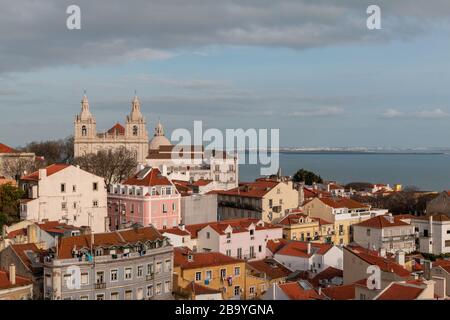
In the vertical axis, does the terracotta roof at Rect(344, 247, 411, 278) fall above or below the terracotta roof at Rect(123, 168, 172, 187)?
below

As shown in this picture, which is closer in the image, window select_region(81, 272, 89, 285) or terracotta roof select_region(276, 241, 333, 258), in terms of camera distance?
window select_region(81, 272, 89, 285)

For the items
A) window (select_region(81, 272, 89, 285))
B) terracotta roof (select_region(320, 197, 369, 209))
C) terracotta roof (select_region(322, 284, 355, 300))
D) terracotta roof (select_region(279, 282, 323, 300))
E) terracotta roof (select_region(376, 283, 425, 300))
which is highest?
terracotta roof (select_region(376, 283, 425, 300))

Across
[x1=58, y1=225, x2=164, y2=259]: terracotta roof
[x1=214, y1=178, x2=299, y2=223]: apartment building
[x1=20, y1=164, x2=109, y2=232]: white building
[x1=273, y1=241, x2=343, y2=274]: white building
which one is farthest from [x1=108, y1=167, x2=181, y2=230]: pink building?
[x1=58, y1=225, x2=164, y2=259]: terracotta roof

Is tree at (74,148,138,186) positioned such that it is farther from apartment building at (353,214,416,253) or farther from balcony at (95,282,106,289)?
balcony at (95,282,106,289)

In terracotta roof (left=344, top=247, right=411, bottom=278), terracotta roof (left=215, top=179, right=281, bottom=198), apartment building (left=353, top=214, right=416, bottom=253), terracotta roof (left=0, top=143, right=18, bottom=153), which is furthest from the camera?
terracotta roof (left=0, top=143, right=18, bottom=153)

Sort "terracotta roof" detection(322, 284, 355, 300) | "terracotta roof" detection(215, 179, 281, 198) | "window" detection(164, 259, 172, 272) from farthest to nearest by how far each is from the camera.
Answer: "terracotta roof" detection(215, 179, 281, 198), "window" detection(164, 259, 172, 272), "terracotta roof" detection(322, 284, 355, 300)

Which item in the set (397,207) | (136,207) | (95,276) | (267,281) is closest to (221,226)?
(267,281)
